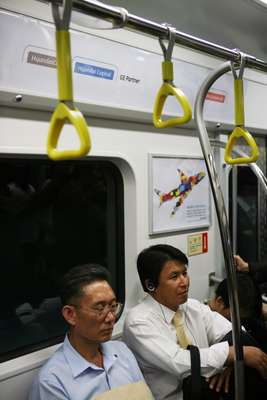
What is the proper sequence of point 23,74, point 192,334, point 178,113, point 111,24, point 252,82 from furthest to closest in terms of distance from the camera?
point 252,82, point 178,113, point 192,334, point 23,74, point 111,24

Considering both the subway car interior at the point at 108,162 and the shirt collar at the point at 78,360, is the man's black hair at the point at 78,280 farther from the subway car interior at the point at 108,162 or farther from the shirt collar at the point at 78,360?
the subway car interior at the point at 108,162

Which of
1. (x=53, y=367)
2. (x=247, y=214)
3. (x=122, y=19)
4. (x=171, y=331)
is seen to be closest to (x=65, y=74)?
(x=122, y=19)

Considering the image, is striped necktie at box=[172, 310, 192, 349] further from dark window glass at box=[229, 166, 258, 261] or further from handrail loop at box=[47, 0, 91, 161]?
handrail loop at box=[47, 0, 91, 161]

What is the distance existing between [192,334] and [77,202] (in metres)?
0.92

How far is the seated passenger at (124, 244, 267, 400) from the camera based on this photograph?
6.11ft

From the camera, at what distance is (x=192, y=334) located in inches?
83.5

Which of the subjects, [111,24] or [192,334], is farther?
[192,334]

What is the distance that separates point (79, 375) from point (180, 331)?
62 cm

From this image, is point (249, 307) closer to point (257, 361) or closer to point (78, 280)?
point (257, 361)

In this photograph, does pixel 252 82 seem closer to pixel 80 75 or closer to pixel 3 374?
pixel 80 75

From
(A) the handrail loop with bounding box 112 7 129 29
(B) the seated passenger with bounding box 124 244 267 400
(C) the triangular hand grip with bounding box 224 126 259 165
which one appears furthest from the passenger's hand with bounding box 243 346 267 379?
(A) the handrail loop with bounding box 112 7 129 29

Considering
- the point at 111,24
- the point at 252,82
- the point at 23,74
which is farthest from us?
the point at 252,82

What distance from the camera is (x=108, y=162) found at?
2.22 meters

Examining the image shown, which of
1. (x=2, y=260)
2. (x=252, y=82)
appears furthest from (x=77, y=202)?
(x=252, y=82)
